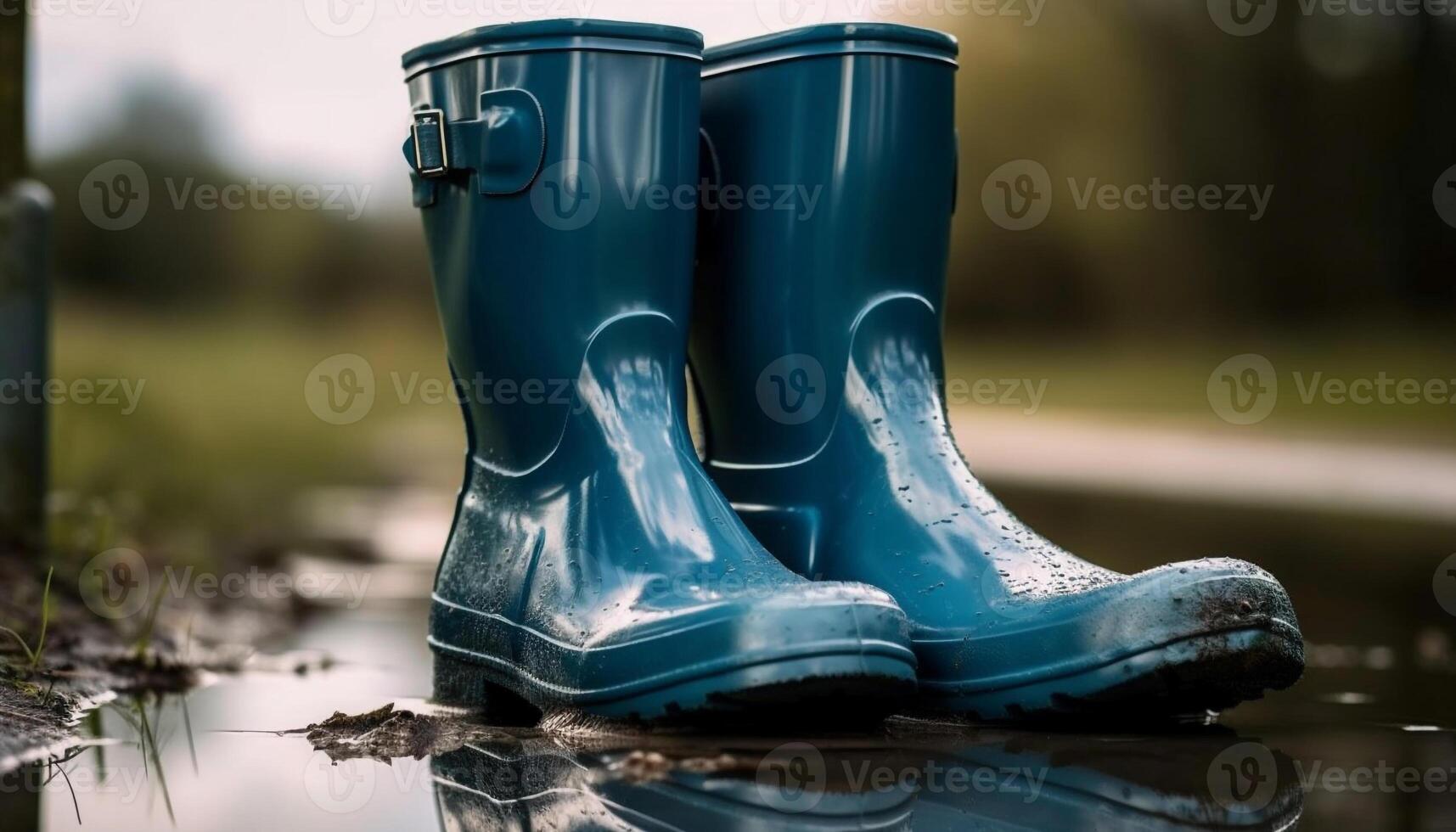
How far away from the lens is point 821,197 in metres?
1.91

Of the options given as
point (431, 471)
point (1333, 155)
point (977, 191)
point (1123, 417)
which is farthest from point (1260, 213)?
point (431, 471)

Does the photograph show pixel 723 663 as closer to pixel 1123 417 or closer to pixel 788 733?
pixel 788 733

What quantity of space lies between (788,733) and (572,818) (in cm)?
37

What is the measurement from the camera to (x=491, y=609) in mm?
1768
